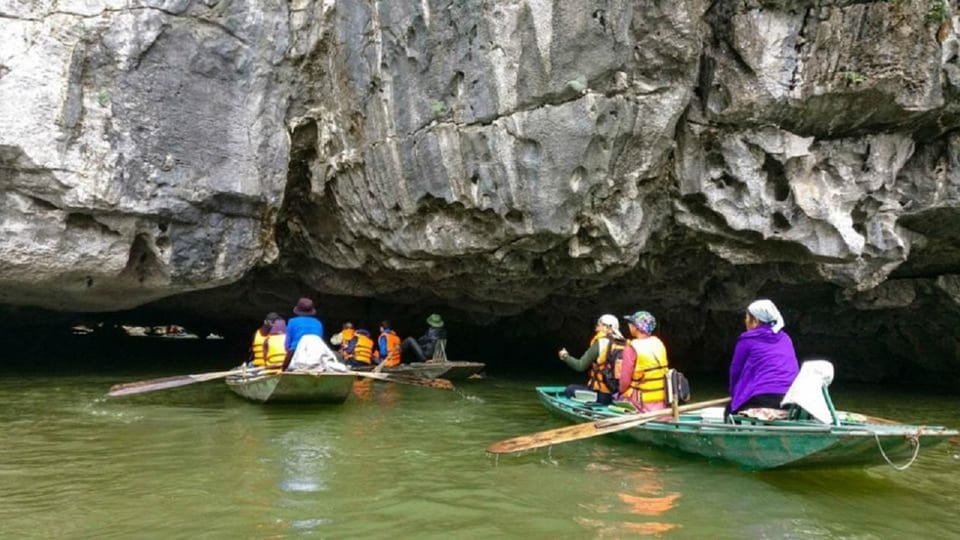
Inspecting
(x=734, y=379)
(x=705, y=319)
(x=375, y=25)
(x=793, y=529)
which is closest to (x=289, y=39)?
(x=375, y=25)

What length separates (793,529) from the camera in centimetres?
445

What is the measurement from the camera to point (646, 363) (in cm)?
708

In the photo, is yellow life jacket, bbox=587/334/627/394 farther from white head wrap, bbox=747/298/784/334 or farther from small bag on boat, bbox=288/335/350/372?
small bag on boat, bbox=288/335/350/372

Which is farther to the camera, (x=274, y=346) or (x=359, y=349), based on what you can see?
(x=359, y=349)

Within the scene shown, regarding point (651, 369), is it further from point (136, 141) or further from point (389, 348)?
point (389, 348)

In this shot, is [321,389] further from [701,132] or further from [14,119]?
[701,132]

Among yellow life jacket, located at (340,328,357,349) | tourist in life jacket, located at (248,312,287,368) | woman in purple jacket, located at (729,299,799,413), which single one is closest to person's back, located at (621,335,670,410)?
woman in purple jacket, located at (729,299,799,413)

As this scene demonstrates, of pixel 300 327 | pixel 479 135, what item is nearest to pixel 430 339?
pixel 300 327

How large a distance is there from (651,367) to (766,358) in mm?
1337

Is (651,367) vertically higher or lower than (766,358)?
lower

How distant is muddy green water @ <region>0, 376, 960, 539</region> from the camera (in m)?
4.38

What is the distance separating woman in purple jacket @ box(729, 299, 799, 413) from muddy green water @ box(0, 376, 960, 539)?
0.65 m

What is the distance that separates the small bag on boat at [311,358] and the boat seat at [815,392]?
5340 mm

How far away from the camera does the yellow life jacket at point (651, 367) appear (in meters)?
7.04
